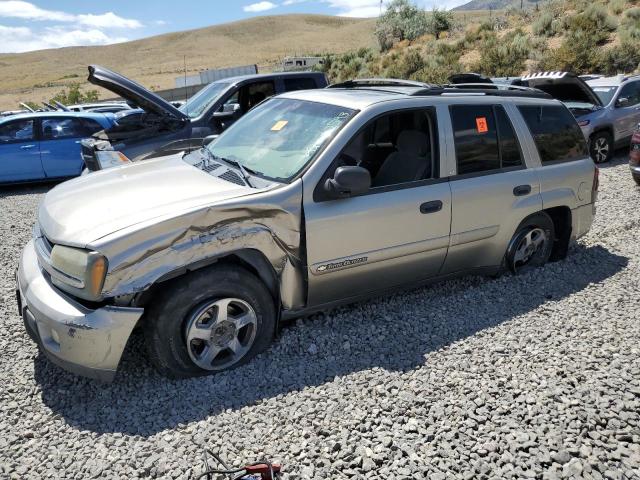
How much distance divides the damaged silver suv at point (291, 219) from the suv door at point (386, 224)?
0.01 metres

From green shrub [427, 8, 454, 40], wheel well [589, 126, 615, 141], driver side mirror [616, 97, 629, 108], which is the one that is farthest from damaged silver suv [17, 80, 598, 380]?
green shrub [427, 8, 454, 40]

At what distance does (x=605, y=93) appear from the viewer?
10594 mm

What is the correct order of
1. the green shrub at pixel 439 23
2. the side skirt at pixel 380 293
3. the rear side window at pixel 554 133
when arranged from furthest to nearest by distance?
the green shrub at pixel 439 23
the rear side window at pixel 554 133
the side skirt at pixel 380 293

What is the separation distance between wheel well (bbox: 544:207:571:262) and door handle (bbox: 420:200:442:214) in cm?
155

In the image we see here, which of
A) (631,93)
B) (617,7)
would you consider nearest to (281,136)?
(631,93)

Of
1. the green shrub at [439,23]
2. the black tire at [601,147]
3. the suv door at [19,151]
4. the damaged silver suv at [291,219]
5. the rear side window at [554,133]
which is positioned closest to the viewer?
the damaged silver suv at [291,219]

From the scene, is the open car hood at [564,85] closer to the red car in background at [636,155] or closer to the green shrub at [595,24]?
the red car in background at [636,155]

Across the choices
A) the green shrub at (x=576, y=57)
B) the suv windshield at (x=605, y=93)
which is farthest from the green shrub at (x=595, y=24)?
the suv windshield at (x=605, y=93)

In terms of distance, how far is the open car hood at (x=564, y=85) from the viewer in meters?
9.56

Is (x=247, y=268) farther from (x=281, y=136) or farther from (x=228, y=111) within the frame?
(x=228, y=111)

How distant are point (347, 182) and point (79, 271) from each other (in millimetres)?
1722

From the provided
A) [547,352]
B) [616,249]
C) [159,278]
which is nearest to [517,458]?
[547,352]

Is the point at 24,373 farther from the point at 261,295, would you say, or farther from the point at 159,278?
the point at 261,295

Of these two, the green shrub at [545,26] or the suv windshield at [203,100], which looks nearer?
the suv windshield at [203,100]
